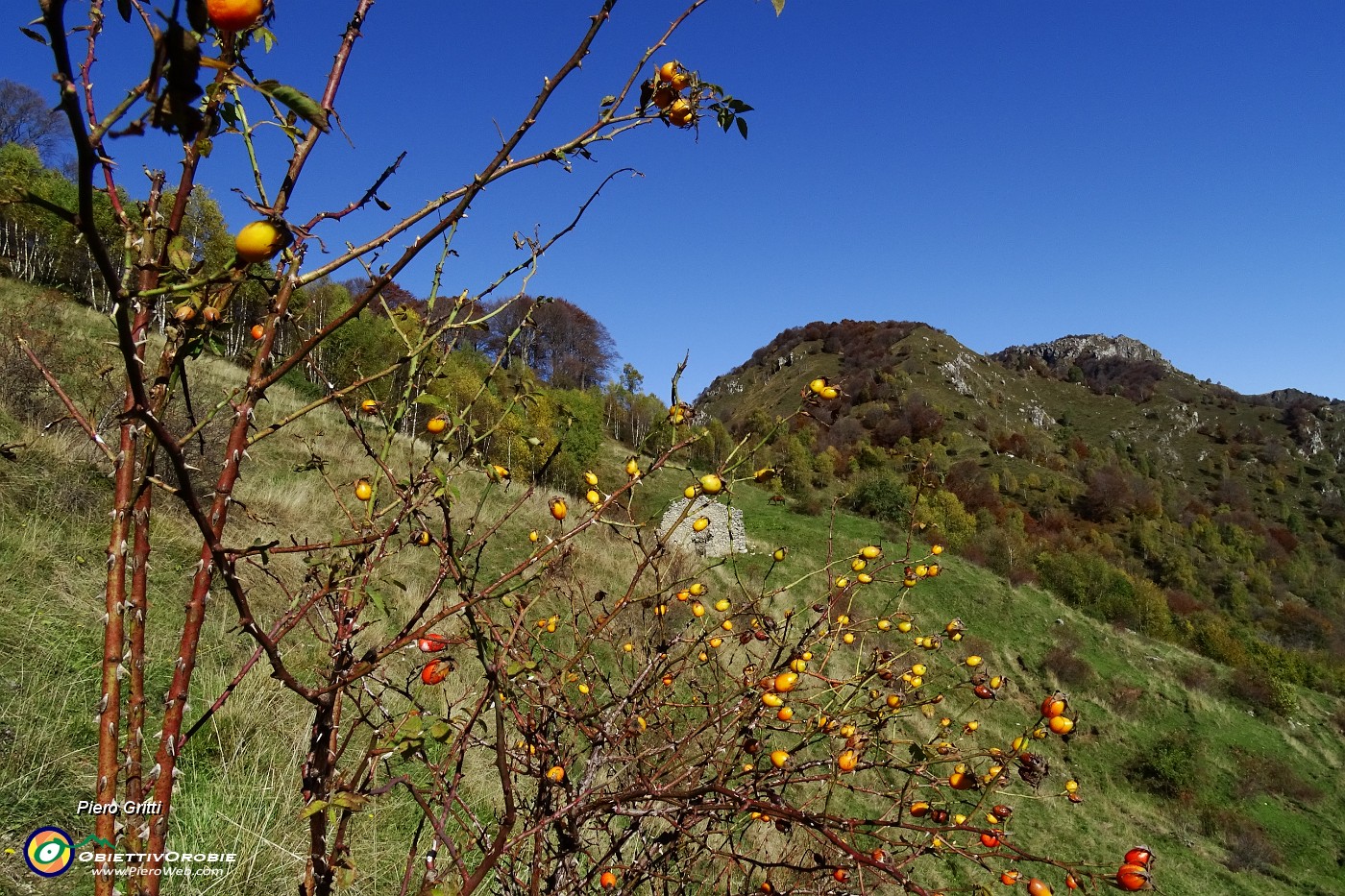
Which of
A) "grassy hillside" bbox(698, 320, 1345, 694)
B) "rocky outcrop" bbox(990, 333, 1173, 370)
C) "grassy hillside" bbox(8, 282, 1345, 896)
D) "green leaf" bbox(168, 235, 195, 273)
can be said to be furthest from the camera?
"rocky outcrop" bbox(990, 333, 1173, 370)

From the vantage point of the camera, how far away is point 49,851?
1640mm

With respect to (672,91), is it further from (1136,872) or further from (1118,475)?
(1118,475)

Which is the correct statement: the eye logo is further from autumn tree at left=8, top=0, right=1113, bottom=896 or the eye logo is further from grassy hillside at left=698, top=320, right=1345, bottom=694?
grassy hillside at left=698, top=320, right=1345, bottom=694

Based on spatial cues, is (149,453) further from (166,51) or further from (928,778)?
(928,778)

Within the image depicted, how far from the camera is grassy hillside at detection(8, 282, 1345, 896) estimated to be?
7.55 ft

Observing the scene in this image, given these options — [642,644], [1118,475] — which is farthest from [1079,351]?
[642,644]

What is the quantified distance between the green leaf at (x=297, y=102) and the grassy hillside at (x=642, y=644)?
580mm

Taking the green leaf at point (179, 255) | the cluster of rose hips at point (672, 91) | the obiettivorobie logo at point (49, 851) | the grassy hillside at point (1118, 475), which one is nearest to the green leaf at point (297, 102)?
the green leaf at point (179, 255)

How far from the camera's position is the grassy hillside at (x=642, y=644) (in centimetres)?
230

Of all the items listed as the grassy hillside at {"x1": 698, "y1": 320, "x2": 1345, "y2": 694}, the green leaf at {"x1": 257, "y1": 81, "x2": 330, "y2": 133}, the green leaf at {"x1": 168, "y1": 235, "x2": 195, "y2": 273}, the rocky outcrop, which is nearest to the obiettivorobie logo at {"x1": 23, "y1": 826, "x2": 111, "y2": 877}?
the green leaf at {"x1": 168, "y1": 235, "x2": 195, "y2": 273}

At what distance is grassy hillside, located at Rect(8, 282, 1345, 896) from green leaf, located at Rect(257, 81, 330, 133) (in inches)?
22.9

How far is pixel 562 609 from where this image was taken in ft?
25.6

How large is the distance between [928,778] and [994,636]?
57.5ft

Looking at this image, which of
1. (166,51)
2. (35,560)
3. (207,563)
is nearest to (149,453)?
(207,563)
